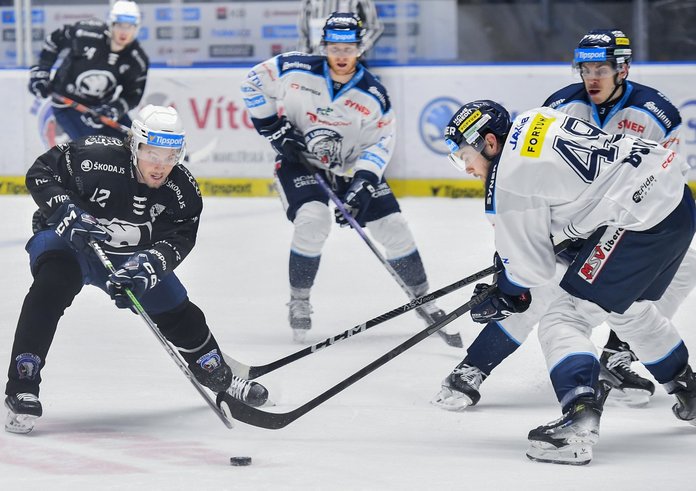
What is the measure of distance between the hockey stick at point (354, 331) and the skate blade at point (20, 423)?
28.6 inches

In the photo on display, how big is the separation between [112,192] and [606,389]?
4.83 feet

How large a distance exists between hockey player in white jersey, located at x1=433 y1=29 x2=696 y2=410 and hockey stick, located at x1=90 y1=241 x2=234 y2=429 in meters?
0.72

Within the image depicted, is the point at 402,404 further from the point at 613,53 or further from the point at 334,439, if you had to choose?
the point at 613,53

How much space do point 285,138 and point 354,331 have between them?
145 cm

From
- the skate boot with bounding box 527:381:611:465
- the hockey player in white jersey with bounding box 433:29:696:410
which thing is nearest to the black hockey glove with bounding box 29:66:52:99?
the hockey player in white jersey with bounding box 433:29:696:410

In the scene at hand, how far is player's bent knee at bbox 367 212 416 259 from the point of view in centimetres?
483

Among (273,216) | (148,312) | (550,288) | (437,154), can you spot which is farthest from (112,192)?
(437,154)

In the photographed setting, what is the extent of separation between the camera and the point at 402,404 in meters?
3.77

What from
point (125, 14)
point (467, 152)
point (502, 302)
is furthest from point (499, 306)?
point (125, 14)

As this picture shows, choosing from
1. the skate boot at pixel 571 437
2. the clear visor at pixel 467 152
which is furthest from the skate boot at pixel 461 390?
the clear visor at pixel 467 152

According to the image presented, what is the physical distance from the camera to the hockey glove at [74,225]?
336 centimetres

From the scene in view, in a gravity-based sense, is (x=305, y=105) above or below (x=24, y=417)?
above

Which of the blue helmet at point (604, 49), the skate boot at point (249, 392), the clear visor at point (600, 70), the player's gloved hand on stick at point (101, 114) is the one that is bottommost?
the skate boot at point (249, 392)

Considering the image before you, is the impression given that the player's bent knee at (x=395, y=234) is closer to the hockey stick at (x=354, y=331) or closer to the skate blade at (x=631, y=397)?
the hockey stick at (x=354, y=331)
